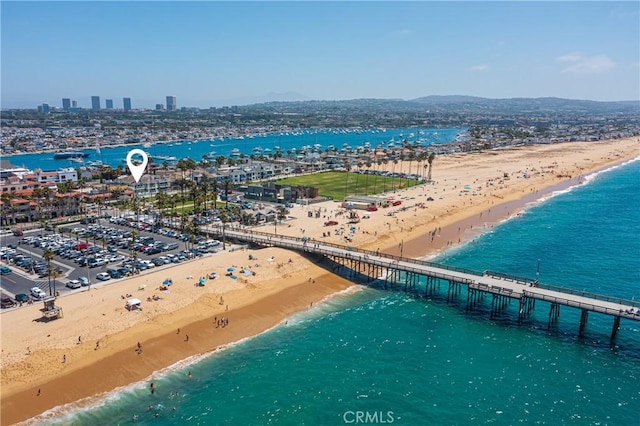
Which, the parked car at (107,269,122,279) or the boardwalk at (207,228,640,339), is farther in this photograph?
the parked car at (107,269,122,279)

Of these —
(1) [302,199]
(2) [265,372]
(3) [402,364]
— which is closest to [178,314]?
(2) [265,372]

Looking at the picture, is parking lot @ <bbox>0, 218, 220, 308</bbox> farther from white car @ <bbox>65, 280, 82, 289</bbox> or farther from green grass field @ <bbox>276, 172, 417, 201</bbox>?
green grass field @ <bbox>276, 172, 417, 201</bbox>

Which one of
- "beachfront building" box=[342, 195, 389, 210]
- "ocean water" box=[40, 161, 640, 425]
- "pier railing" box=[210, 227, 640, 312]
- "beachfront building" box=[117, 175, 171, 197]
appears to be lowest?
"ocean water" box=[40, 161, 640, 425]

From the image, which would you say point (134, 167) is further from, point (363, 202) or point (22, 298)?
point (363, 202)

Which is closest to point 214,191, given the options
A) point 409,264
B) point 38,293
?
point 38,293

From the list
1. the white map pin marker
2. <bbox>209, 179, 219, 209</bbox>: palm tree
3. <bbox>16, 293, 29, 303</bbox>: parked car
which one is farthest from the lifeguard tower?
<bbox>209, 179, 219, 209</bbox>: palm tree

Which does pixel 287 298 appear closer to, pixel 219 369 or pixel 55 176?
pixel 219 369

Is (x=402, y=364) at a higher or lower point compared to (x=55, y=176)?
lower
